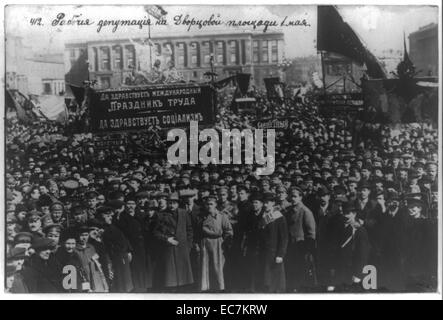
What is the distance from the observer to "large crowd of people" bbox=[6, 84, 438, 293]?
5242 millimetres

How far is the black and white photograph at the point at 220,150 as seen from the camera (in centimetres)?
525

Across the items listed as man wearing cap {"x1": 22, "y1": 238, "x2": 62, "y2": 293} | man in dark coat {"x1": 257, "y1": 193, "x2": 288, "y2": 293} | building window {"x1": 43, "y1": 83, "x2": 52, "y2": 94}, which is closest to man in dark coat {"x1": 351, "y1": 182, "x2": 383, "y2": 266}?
man in dark coat {"x1": 257, "y1": 193, "x2": 288, "y2": 293}

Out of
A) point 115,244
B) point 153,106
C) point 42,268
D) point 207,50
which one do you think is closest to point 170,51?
point 207,50

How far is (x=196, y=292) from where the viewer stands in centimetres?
528

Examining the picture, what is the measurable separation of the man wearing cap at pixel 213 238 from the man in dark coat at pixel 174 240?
109 mm

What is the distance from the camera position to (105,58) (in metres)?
5.29

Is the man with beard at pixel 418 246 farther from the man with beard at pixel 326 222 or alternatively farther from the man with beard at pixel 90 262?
the man with beard at pixel 90 262

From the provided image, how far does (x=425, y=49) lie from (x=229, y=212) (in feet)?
6.49

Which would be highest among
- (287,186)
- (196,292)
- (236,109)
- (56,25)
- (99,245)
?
(56,25)

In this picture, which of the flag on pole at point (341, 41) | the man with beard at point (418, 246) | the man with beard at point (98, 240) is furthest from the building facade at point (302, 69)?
the man with beard at point (98, 240)

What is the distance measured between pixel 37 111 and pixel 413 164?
2.97 m

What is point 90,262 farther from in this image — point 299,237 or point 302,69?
point 302,69

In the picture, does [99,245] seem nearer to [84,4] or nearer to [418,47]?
[84,4]

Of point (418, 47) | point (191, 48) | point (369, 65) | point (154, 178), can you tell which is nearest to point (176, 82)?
point (191, 48)
